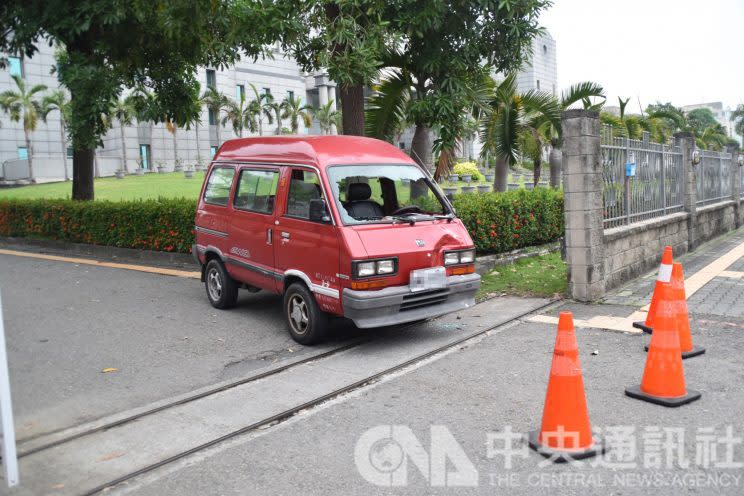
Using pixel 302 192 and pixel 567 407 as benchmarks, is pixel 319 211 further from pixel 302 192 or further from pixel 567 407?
pixel 567 407

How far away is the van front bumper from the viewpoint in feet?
20.7

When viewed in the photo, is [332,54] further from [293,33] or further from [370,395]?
[370,395]

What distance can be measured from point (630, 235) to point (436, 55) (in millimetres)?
4139

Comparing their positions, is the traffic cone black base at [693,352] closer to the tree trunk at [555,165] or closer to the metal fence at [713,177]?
the metal fence at [713,177]

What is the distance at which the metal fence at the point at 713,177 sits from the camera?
607 inches

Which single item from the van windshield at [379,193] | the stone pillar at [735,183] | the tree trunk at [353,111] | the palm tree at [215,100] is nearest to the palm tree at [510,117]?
the tree trunk at [353,111]

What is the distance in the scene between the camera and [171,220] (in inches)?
501

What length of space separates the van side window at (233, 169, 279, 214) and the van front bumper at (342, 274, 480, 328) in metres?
1.84

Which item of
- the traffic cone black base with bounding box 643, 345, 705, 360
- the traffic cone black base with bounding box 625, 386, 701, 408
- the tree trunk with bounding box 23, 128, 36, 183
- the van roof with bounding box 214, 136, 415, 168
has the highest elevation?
the tree trunk with bounding box 23, 128, 36, 183

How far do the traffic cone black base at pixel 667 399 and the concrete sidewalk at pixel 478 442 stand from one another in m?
0.05

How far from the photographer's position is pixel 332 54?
32.6 ft

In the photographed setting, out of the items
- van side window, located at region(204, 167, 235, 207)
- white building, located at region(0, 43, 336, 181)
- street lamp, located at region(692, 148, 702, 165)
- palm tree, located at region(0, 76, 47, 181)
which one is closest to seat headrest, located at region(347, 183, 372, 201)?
van side window, located at region(204, 167, 235, 207)

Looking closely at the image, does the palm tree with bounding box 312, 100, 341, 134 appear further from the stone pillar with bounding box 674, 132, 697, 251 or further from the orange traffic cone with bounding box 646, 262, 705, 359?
the orange traffic cone with bounding box 646, 262, 705, 359

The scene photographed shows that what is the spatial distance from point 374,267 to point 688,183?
32.0ft
